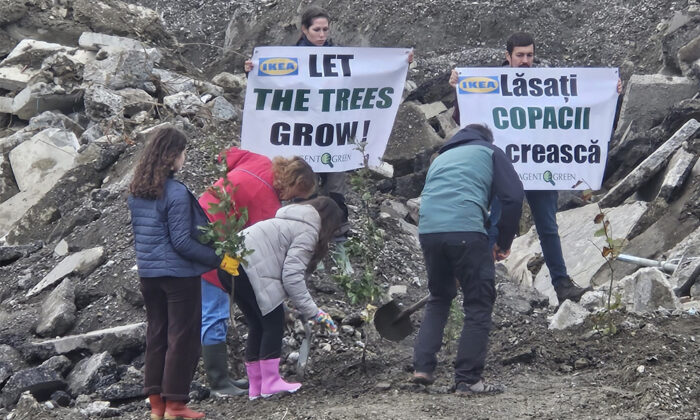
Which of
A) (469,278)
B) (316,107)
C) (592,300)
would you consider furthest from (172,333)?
(592,300)

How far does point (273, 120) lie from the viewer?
769 centimetres

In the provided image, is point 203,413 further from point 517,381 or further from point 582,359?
point 582,359

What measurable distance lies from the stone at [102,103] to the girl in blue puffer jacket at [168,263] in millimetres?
5672

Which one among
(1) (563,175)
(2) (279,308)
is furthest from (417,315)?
(2) (279,308)

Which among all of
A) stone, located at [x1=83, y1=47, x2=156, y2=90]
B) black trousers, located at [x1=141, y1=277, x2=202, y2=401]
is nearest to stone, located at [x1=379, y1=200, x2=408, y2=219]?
stone, located at [x1=83, y1=47, x2=156, y2=90]

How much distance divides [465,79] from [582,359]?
7.61 feet

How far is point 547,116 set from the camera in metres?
8.10

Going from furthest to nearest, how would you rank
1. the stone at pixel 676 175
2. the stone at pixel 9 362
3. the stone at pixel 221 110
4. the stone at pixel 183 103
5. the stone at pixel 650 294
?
the stone at pixel 183 103
the stone at pixel 221 110
the stone at pixel 676 175
the stone at pixel 650 294
the stone at pixel 9 362

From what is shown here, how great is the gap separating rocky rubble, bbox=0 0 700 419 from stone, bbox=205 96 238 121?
0.02 m

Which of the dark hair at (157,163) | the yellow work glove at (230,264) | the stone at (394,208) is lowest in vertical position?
the stone at (394,208)

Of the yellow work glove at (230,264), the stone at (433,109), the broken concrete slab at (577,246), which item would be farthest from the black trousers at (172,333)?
the stone at (433,109)

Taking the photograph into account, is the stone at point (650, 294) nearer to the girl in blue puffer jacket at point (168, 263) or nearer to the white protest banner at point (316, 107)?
the white protest banner at point (316, 107)

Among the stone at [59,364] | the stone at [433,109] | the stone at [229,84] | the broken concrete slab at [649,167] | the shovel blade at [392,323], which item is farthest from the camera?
the stone at [433,109]

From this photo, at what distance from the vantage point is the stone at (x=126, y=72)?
1176cm
